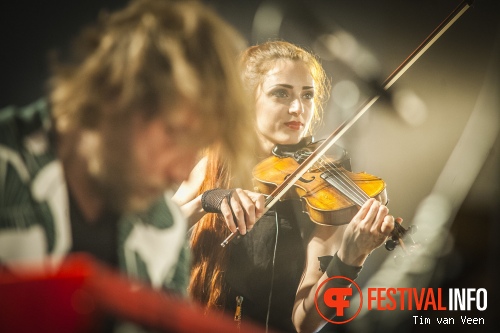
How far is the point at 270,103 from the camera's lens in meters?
2.42

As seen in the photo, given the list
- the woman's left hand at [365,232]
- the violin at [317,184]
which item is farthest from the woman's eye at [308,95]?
the woman's left hand at [365,232]

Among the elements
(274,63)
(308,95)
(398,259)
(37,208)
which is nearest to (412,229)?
(398,259)

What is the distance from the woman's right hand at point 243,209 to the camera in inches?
90.7

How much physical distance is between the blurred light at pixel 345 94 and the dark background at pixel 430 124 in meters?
0.03

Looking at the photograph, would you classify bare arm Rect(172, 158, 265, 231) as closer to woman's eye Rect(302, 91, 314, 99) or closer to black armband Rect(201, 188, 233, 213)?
black armband Rect(201, 188, 233, 213)

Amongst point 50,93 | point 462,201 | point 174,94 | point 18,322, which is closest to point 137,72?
point 174,94

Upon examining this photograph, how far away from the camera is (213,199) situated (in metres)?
2.31

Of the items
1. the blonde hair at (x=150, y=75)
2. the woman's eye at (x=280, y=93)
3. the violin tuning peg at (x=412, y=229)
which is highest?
the woman's eye at (x=280, y=93)

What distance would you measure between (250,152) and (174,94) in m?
0.45

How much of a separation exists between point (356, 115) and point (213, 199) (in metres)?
0.78

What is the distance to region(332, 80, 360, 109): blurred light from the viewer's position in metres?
2.54

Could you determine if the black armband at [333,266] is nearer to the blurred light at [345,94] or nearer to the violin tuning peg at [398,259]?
the violin tuning peg at [398,259]

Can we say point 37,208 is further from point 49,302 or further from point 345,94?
point 345,94

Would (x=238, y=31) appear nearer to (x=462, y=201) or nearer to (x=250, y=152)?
(x=250, y=152)
